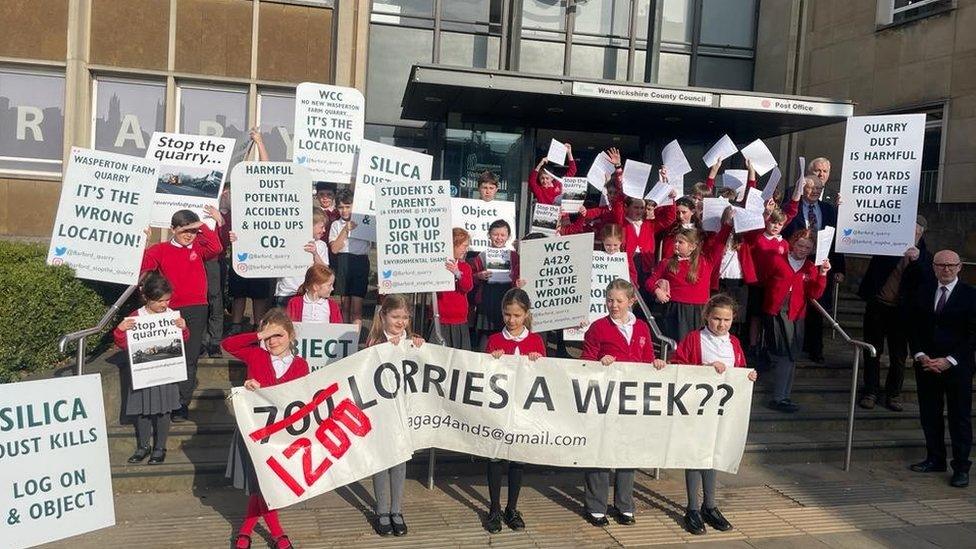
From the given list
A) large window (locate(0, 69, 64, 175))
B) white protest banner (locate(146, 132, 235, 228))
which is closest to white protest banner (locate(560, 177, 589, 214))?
white protest banner (locate(146, 132, 235, 228))

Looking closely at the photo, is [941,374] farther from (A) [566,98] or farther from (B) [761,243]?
(A) [566,98]

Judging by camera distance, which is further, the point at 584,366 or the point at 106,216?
the point at 106,216

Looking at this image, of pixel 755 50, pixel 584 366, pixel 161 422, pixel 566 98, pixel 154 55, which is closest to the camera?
pixel 584 366

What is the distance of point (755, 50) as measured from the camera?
16.8 meters

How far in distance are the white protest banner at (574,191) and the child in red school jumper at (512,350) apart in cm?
374

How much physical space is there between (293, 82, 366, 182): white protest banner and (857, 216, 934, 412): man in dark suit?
5849 mm

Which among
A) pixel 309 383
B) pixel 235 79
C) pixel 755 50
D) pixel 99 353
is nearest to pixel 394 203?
pixel 309 383

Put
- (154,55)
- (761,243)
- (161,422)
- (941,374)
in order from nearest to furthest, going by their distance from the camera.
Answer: (161,422), (941,374), (761,243), (154,55)

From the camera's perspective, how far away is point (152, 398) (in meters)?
6.43

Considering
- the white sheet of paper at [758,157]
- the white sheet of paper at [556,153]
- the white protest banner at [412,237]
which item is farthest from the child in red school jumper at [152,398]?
the white sheet of paper at [758,157]

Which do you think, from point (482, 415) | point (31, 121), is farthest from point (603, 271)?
point (31, 121)

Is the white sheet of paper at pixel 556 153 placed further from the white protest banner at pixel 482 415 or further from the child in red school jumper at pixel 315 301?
the white protest banner at pixel 482 415

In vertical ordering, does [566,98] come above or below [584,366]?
above

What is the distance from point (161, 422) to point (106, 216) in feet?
5.82
